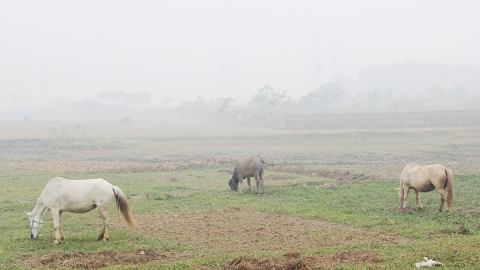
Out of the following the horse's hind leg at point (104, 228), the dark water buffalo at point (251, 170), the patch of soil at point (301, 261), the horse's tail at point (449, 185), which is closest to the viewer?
the patch of soil at point (301, 261)

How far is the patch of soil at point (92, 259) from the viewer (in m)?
9.75

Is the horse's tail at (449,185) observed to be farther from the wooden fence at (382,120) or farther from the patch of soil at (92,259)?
the wooden fence at (382,120)

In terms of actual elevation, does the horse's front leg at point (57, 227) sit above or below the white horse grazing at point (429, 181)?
below

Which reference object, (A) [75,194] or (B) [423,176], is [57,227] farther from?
(B) [423,176]

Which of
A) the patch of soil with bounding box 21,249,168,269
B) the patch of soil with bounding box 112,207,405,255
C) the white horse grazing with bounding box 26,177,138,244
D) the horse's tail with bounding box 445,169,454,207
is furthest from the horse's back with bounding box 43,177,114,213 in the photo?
the horse's tail with bounding box 445,169,454,207

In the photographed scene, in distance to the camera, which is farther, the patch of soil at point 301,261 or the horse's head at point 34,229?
the horse's head at point 34,229

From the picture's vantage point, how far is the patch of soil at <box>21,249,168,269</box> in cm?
975

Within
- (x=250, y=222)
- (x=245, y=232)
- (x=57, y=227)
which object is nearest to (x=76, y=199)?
(x=57, y=227)

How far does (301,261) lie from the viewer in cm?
892

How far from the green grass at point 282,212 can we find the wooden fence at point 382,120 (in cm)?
3914

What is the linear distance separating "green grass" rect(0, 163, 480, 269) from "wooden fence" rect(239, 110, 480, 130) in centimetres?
3914

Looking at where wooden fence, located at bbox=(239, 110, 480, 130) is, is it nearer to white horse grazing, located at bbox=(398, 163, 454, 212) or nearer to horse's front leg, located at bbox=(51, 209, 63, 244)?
white horse grazing, located at bbox=(398, 163, 454, 212)

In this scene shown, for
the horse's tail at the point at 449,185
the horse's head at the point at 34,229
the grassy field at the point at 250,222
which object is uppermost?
the horse's tail at the point at 449,185

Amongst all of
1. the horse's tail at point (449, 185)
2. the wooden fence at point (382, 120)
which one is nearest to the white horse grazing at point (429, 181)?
the horse's tail at point (449, 185)
